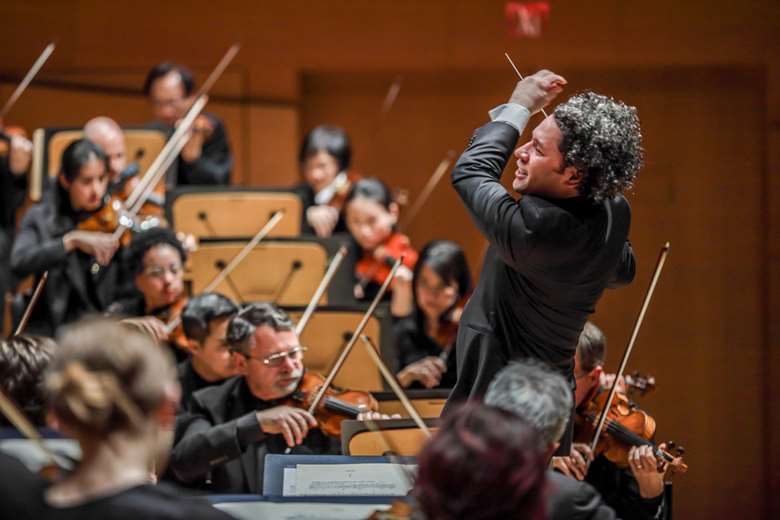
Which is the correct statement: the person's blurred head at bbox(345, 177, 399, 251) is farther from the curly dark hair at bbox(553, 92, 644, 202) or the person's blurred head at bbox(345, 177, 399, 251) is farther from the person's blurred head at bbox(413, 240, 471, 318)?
the curly dark hair at bbox(553, 92, 644, 202)

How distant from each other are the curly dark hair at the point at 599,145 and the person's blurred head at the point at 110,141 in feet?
8.45

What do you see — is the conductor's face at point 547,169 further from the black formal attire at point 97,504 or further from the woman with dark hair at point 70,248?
the woman with dark hair at point 70,248

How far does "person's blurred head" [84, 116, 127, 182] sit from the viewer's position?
4.23m

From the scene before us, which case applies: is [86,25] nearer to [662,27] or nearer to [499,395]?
[662,27]

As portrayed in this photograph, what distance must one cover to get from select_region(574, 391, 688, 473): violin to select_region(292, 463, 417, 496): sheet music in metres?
0.65

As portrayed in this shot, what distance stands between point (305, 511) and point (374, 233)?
8.18 ft

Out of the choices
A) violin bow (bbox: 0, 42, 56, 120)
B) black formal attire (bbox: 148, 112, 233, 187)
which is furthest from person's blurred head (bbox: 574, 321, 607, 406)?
violin bow (bbox: 0, 42, 56, 120)

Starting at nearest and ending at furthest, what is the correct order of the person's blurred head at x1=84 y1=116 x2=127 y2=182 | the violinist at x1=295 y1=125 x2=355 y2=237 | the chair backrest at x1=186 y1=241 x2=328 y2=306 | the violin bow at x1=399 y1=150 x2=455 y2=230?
the chair backrest at x1=186 y1=241 x2=328 y2=306, the person's blurred head at x1=84 y1=116 x2=127 y2=182, the violinist at x1=295 y1=125 x2=355 y2=237, the violin bow at x1=399 y1=150 x2=455 y2=230

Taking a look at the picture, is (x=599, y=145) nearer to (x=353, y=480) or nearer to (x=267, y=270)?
(x=353, y=480)

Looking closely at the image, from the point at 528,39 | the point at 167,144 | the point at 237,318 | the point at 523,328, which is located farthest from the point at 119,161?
the point at 523,328

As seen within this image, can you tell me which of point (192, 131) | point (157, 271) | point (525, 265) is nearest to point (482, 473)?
point (525, 265)

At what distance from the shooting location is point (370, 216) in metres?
4.18

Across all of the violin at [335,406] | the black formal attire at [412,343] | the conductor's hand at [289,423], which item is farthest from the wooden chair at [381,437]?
the black formal attire at [412,343]

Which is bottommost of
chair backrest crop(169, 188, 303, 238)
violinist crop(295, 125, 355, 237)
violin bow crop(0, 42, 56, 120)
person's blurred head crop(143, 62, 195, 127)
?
chair backrest crop(169, 188, 303, 238)
